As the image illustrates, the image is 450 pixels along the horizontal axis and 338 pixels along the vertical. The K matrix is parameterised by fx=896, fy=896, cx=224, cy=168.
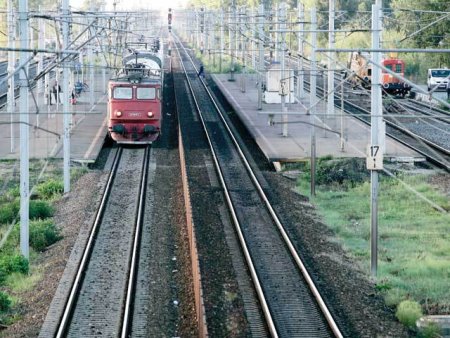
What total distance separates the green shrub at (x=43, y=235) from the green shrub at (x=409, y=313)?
8764mm

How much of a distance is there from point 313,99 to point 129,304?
1175cm

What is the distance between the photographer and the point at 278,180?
89.7 ft

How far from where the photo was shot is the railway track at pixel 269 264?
14523 mm

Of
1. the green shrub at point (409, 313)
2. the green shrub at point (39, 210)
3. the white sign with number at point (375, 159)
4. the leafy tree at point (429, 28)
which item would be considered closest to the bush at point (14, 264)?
the green shrub at point (39, 210)

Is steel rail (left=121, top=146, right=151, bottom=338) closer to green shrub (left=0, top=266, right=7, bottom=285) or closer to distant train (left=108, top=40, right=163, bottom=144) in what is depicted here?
green shrub (left=0, top=266, right=7, bottom=285)

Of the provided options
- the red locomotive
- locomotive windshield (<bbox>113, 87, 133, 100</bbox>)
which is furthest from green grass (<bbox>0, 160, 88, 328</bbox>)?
the red locomotive

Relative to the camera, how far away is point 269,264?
18031mm

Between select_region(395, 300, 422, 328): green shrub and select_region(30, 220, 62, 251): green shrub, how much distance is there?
8764 mm

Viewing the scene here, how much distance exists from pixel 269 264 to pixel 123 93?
52.7 feet

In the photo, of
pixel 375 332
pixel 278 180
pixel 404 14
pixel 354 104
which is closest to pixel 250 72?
pixel 404 14

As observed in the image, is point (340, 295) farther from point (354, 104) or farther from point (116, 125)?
point (354, 104)

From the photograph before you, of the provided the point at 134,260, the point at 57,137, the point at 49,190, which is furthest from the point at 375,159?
the point at 57,137

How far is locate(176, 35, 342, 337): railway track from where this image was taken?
14523mm

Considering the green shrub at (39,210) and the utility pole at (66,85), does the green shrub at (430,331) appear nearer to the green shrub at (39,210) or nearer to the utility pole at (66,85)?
the utility pole at (66,85)
